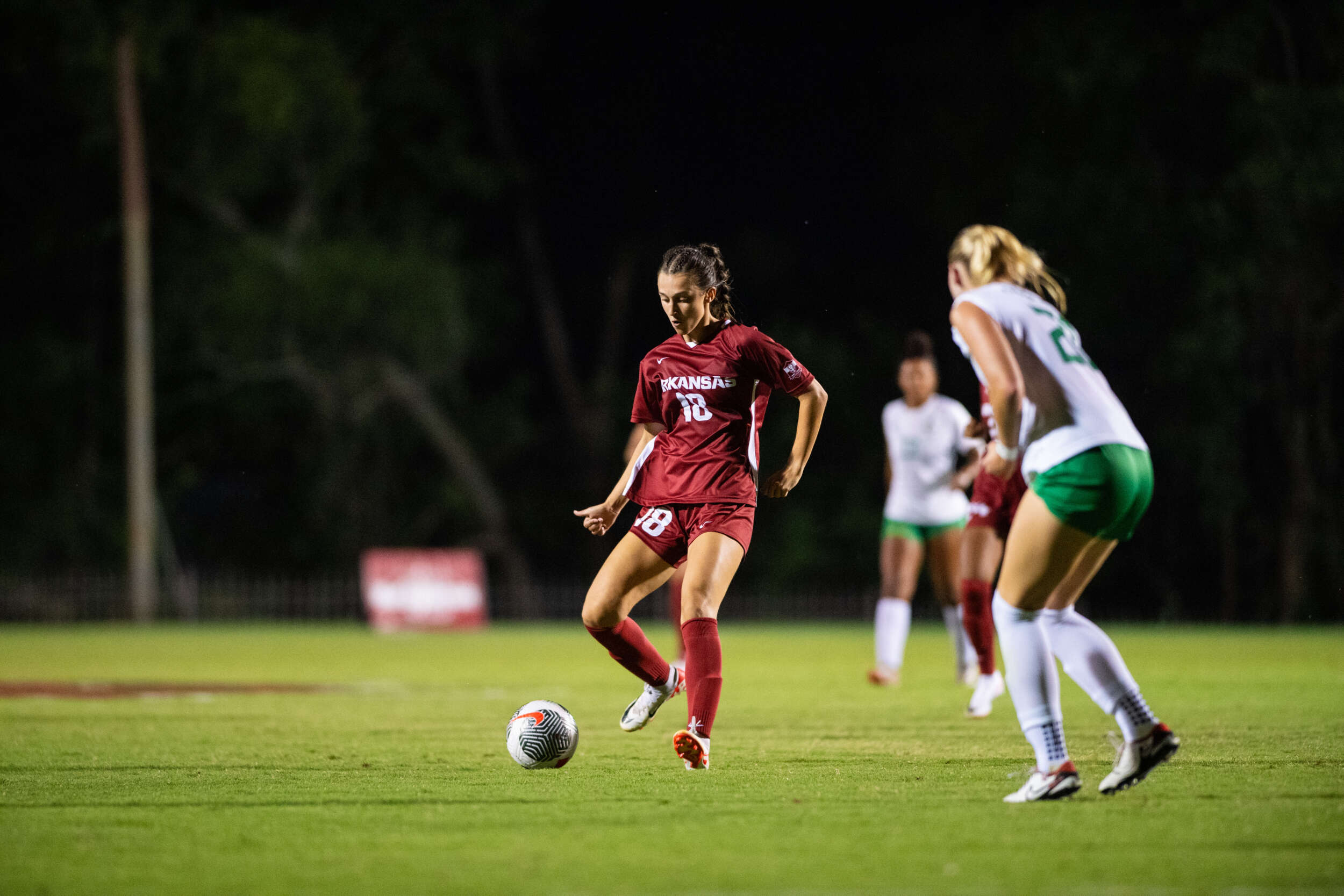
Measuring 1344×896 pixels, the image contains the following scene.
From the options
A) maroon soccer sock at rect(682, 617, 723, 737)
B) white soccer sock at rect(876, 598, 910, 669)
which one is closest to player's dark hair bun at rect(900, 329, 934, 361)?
white soccer sock at rect(876, 598, 910, 669)

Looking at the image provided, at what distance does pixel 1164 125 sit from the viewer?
29047 millimetres

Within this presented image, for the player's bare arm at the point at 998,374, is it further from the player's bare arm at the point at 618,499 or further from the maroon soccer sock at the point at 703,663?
the player's bare arm at the point at 618,499

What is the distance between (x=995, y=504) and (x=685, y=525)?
3412 mm

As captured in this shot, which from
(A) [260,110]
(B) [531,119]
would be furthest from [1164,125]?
(A) [260,110]

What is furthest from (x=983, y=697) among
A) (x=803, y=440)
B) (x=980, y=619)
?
(x=803, y=440)

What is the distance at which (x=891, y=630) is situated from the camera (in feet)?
39.7

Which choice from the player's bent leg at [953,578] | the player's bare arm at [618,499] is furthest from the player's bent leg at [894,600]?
the player's bare arm at [618,499]

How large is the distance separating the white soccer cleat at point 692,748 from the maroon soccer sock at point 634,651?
2.71 ft

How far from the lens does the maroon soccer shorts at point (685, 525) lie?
7277 mm

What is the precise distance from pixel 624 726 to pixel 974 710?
8.92 ft

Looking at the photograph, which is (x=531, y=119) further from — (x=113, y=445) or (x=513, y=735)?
(x=513, y=735)

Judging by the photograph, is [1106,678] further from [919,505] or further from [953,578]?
[953,578]

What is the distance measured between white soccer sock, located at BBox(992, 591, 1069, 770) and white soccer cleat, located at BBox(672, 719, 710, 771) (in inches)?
58.1

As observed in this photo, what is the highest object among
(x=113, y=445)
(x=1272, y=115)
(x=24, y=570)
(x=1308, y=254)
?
(x=1272, y=115)
